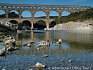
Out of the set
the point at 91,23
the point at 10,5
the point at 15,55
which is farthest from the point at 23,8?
the point at 15,55

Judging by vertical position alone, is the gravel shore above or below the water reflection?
above

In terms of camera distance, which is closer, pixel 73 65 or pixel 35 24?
pixel 73 65

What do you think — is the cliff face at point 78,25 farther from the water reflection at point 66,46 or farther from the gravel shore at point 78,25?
the water reflection at point 66,46

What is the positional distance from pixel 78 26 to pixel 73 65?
376 ft

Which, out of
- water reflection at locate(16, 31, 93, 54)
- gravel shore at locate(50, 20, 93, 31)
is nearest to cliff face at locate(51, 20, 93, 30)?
gravel shore at locate(50, 20, 93, 31)

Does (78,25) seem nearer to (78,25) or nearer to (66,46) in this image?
(78,25)

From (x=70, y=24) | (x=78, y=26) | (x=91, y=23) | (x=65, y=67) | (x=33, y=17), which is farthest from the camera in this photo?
(x=33, y=17)

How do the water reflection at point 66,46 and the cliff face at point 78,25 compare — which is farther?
the cliff face at point 78,25

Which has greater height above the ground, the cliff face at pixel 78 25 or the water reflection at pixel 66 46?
the cliff face at pixel 78 25

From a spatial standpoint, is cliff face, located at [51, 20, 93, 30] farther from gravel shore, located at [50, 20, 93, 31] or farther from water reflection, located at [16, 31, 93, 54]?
water reflection, located at [16, 31, 93, 54]

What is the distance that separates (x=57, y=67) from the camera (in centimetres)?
1991

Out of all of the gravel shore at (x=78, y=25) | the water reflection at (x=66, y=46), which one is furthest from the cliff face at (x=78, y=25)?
the water reflection at (x=66, y=46)

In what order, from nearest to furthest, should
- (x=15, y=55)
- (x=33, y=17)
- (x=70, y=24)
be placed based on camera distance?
(x=15, y=55), (x=70, y=24), (x=33, y=17)

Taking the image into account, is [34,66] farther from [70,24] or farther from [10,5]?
[10,5]
